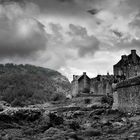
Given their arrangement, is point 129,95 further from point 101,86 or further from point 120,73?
point 101,86

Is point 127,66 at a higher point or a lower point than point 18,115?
higher

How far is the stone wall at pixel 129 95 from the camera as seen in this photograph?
24.5m

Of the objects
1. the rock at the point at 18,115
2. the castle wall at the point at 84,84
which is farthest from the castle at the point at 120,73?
the rock at the point at 18,115

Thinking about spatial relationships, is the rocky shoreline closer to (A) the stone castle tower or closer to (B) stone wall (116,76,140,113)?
(B) stone wall (116,76,140,113)

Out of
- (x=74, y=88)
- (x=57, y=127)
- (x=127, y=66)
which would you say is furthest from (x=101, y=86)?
(x=57, y=127)

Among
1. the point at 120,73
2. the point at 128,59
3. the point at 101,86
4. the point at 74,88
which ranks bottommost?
the point at 101,86

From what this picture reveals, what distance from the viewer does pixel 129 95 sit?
85.1 feet

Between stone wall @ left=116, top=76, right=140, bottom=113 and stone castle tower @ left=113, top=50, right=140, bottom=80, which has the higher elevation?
stone castle tower @ left=113, top=50, right=140, bottom=80

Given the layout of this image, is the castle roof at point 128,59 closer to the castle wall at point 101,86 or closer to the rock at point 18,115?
the castle wall at point 101,86

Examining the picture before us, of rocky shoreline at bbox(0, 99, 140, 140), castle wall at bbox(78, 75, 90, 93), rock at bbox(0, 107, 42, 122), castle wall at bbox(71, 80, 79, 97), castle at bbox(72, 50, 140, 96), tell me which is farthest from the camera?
castle wall at bbox(71, 80, 79, 97)

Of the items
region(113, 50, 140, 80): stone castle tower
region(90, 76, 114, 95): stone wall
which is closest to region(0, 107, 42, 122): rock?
region(90, 76, 114, 95): stone wall

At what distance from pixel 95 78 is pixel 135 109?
54843 mm

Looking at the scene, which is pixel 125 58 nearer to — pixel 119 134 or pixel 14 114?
pixel 14 114

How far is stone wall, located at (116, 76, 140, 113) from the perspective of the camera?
2454 cm
